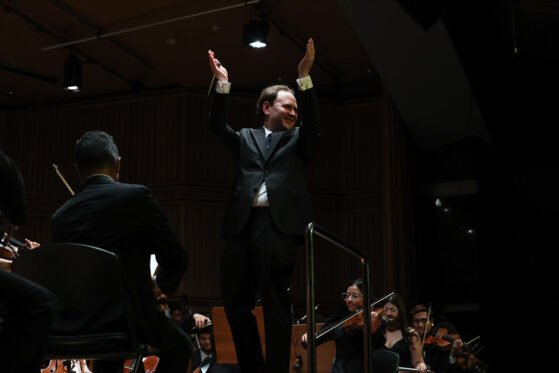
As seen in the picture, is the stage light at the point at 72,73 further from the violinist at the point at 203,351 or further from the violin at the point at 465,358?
the violin at the point at 465,358

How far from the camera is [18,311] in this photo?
2629 millimetres

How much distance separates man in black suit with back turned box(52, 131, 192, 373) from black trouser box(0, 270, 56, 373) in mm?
462

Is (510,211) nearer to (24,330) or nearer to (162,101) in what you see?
(162,101)

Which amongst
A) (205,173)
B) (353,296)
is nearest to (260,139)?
→ (353,296)

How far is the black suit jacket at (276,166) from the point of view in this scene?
3771 mm

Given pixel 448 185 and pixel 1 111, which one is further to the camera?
pixel 1 111

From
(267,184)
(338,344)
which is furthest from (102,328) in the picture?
(338,344)

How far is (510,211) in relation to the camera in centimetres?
975

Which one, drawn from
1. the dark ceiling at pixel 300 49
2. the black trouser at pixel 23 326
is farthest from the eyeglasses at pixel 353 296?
the black trouser at pixel 23 326

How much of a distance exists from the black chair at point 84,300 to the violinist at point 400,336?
405cm

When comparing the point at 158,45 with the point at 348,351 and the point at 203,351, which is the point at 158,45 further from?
the point at 348,351

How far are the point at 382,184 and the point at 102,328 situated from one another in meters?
8.82

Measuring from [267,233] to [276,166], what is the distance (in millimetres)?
342

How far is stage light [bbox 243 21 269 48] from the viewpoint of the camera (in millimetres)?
9375
